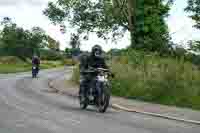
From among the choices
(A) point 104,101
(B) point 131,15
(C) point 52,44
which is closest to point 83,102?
(A) point 104,101

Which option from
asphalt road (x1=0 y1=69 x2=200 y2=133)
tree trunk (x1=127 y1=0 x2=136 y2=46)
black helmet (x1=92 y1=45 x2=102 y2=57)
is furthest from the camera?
tree trunk (x1=127 y1=0 x2=136 y2=46)

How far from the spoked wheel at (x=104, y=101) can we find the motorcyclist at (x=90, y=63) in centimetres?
80

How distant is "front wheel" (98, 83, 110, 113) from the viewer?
14844mm

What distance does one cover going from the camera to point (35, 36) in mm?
117312

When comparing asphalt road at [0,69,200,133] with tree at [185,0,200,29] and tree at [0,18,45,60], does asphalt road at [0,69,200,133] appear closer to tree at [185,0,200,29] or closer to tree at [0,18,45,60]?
tree at [185,0,200,29]

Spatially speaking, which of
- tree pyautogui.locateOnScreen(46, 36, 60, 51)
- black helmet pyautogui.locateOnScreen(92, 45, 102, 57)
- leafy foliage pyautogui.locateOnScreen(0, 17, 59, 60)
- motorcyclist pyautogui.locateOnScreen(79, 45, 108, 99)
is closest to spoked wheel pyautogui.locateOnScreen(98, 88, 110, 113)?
motorcyclist pyautogui.locateOnScreen(79, 45, 108, 99)

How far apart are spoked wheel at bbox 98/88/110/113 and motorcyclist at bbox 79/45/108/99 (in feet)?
2.61

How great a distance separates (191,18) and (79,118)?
46436 millimetres

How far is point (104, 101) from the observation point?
49.1ft

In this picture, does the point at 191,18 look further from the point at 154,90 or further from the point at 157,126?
the point at 157,126

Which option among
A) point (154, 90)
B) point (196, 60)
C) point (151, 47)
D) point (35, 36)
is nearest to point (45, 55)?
point (35, 36)

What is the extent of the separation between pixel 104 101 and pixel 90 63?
4.19ft

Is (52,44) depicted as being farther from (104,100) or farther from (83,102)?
(104,100)

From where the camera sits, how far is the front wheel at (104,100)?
48.7 feet
